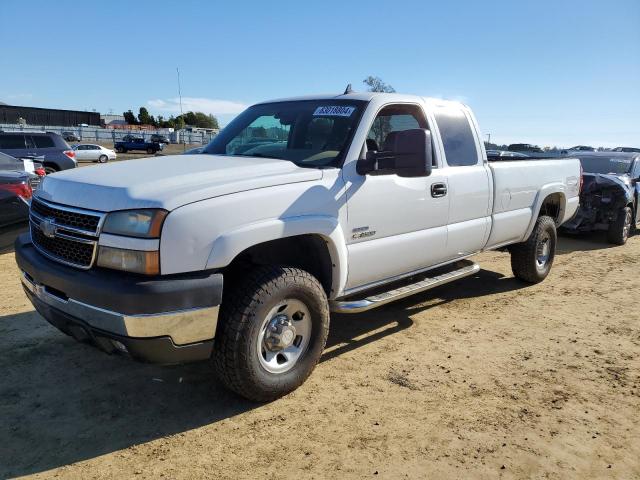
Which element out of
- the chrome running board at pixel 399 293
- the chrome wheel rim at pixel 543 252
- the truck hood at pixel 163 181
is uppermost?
the truck hood at pixel 163 181

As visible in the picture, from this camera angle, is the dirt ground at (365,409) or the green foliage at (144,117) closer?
the dirt ground at (365,409)

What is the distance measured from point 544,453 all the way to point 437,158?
242 centimetres

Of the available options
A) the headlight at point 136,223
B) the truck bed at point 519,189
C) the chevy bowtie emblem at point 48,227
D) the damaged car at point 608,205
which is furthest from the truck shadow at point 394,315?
the damaged car at point 608,205

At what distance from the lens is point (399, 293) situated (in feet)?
13.0

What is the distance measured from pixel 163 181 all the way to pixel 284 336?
1215mm

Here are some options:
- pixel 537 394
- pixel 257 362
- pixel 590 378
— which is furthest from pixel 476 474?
pixel 590 378

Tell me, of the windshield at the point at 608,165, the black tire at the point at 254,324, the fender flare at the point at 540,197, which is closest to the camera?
the black tire at the point at 254,324

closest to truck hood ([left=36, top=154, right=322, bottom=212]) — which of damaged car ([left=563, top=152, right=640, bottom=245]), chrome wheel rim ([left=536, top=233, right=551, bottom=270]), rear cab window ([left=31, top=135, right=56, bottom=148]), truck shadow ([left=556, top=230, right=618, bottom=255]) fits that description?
chrome wheel rim ([left=536, top=233, right=551, bottom=270])

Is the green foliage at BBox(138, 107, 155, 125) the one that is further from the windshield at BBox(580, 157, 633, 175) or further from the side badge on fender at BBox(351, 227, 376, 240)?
the side badge on fender at BBox(351, 227, 376, 240)

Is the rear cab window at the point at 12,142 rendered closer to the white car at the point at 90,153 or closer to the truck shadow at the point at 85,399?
the truck shadow at the point at 85,399

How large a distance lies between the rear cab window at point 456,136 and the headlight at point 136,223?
272 centimetres

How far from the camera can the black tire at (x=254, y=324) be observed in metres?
2.93

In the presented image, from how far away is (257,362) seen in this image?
3057mm

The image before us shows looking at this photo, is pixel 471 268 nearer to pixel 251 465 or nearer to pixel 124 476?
pixel 251 465
